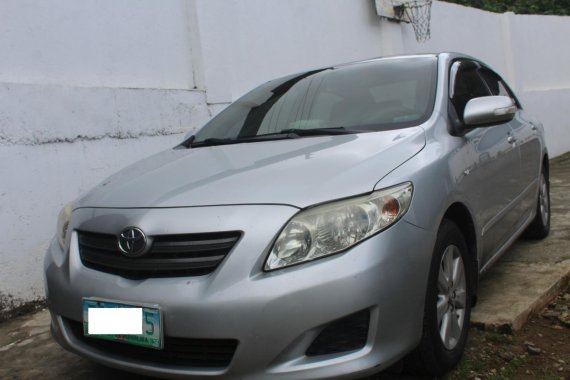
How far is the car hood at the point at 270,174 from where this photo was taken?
210 cm

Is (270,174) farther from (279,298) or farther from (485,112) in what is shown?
(485,112)

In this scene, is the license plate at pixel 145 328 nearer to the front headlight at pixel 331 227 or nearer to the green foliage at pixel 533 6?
the front headlight at pixel 331 227

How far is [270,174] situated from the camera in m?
2.25

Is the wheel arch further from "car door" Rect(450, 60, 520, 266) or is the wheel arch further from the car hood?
the car hood

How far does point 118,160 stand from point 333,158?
2.61 metres

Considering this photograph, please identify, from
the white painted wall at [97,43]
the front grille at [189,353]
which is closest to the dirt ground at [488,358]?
the front grille at [189,353]

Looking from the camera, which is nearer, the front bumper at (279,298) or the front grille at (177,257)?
the front bumper at (279,298)

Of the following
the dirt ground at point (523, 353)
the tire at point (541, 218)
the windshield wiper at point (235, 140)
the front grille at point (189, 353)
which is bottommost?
the dirt ground at point (523, 353)

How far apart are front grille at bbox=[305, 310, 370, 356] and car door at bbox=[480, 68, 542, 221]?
203 cm

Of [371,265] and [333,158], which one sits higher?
[333,158]

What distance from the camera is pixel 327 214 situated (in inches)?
79.4

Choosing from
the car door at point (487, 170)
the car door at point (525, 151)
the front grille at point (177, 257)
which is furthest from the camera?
the car door at point (525, 151)

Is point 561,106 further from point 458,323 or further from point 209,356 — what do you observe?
point 209,356

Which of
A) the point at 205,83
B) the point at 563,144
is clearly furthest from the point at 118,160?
the point at 563,144
